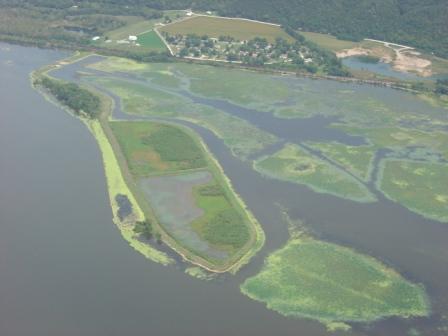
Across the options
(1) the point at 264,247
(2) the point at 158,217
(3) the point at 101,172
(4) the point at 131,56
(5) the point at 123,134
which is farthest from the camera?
(4) the point at 131,56

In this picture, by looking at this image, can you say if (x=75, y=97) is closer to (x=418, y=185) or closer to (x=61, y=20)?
(x=418, y=185)

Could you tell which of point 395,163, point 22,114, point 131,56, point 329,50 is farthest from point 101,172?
point 329,50

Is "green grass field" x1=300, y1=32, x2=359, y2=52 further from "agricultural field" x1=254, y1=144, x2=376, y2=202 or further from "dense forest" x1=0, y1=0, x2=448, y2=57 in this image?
"agricultural field" x1=254, y1=144, x2=376, y2=202

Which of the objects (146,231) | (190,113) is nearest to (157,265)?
(146,231)

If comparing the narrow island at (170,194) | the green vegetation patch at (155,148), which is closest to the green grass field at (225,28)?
the narrow island at (170,194)

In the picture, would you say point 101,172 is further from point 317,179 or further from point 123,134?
point 317,179

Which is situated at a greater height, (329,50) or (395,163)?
(329,50)
